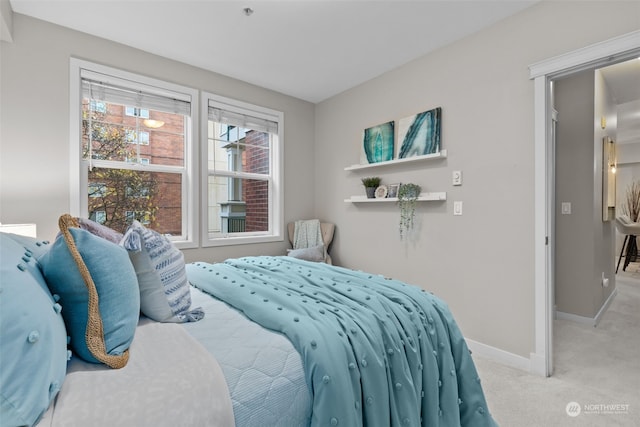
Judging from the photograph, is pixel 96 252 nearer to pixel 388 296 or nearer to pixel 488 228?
pixel 388 296

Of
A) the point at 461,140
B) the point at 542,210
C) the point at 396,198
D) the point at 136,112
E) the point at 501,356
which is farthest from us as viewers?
the point at 396,198

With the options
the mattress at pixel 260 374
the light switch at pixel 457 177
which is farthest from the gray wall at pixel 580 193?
the mattress at pixel 260 374

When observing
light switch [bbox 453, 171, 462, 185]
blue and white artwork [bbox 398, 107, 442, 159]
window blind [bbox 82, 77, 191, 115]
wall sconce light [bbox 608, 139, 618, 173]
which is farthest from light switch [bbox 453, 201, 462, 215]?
window blind [bbox 82, 77, 191, 115]

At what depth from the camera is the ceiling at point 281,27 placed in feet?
7.33

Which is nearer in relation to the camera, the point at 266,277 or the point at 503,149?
the point at 266,277

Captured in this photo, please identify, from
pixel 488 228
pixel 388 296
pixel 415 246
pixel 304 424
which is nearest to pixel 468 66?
pixel 488 228

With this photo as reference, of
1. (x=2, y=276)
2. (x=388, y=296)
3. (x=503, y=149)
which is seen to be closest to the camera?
(x=2, y=276)

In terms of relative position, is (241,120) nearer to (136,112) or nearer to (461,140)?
(136,112)

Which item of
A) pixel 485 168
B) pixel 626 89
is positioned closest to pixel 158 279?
pixel 485 168

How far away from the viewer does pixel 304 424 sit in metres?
Result: 0.95

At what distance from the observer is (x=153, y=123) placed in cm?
301

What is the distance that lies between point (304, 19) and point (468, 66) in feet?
4.63

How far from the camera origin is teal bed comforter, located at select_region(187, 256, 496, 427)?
3.32 ft

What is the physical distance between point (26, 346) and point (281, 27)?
2.59 meters
